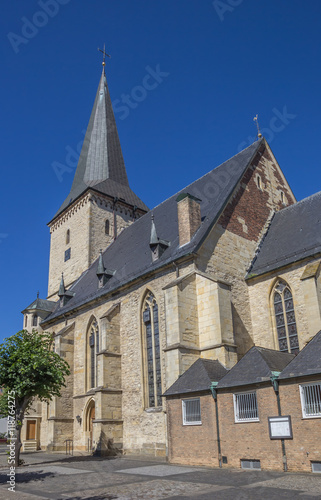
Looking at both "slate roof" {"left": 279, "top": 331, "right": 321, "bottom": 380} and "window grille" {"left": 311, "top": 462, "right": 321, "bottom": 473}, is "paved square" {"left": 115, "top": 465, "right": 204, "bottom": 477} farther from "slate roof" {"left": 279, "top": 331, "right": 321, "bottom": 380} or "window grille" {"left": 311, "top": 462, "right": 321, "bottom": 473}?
"slate roof" {"left": 279, "top": 331, "right": 321, "bottom": 380}

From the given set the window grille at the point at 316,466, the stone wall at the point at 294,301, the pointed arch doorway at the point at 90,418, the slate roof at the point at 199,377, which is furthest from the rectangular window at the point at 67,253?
the window grille at the point at 316,466

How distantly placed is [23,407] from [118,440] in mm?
4646

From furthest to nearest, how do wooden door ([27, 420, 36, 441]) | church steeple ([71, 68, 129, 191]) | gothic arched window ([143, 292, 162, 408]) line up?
church steeple ([71, 68, 129, 191]) → wooden door ([27, 420, 36, 441]) → gothic arched window ([143, 292, 162, 408])

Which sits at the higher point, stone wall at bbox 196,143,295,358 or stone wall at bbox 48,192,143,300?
stone wall at bbox 48,192,143,300

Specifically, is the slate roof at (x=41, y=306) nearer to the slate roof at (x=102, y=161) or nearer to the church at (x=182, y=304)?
the church at (x=182, y=304)

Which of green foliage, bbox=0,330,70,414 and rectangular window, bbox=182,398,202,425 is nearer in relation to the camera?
rectangular window, bbox=182,398,202,425

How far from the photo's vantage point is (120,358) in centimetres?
2119

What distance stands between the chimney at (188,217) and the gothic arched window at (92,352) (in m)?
7.64

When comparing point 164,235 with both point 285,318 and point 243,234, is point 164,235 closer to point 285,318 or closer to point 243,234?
point 243,234

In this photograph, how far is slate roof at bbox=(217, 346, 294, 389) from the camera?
12.6m

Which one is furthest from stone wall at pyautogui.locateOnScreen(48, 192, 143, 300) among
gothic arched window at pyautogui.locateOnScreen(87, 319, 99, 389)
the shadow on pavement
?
the shadow on pavement

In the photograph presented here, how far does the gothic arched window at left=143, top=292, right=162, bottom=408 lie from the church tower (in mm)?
12250

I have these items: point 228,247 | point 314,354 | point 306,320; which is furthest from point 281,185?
point 314,354

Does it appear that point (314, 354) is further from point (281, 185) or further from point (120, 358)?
point (281, 185)
